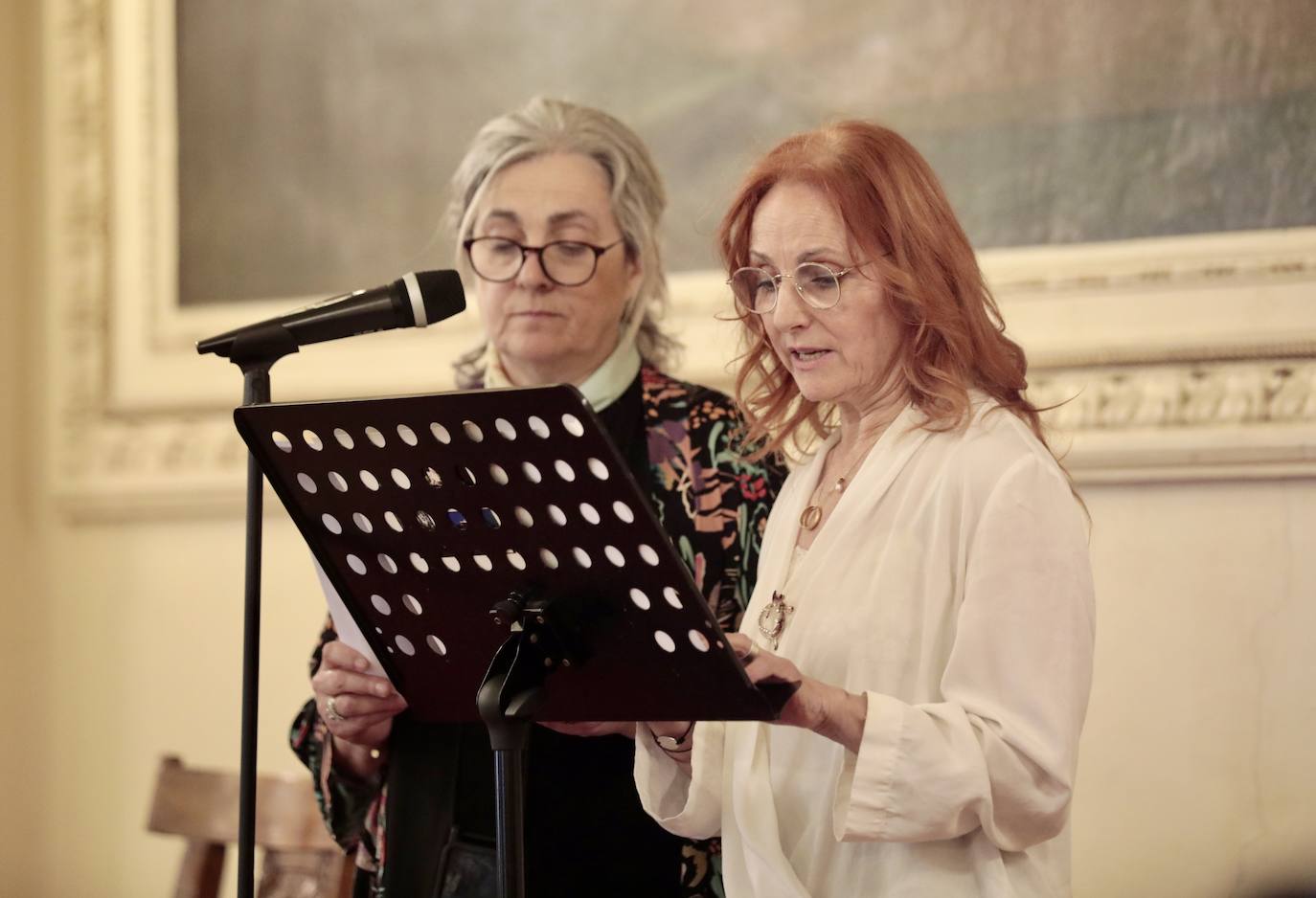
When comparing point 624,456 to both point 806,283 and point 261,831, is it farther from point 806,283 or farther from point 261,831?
point 261,831

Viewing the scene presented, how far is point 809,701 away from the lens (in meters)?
1.38

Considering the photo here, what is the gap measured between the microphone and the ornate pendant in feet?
1.66

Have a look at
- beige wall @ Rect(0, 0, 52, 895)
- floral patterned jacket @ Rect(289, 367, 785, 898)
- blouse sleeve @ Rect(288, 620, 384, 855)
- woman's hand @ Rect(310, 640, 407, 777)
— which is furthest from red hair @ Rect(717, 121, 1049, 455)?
beige wall @ Rect(0, 0, 52, 895)

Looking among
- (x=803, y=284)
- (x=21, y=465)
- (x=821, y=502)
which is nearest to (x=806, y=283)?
(x=803, y=284)

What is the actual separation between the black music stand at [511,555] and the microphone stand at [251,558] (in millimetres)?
101

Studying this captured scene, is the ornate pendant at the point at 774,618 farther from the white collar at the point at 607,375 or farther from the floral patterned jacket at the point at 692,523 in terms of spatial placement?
the white collar at the point at 607,375

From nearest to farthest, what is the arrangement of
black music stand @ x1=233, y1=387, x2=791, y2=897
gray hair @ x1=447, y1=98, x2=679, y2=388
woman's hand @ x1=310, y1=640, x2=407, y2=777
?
black music stand @ x1=233, y1=387, x2=791, y2=897
woman's hand @ x1=310, y1=640, x2=407, y2=777
gray hair @ x1=447, y1=98, x2=679, y2=388

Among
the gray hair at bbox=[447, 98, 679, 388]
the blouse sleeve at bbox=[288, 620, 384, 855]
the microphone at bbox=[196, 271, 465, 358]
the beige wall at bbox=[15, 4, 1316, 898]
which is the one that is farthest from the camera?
the beige wall at bbox=[15, 4, 1316, 898]

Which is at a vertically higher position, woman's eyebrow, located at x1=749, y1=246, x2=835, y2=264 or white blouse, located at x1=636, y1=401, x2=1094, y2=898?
woman's eyebrow, located at x1=749, y1=246, x2=835, y2=264

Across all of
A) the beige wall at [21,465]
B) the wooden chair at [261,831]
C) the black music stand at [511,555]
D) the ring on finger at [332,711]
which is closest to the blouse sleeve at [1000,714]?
the black music stand at [511,555]

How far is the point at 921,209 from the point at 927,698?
1.78 ft

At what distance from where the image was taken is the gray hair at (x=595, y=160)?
227 centimetres

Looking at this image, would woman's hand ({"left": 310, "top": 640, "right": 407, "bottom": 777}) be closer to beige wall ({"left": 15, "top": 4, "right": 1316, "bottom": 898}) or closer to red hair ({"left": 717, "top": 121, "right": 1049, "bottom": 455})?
red hair ({"left": 717, "top": 121, "right": 1049, "bottom": 455})

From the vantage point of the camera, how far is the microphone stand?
1577mm
